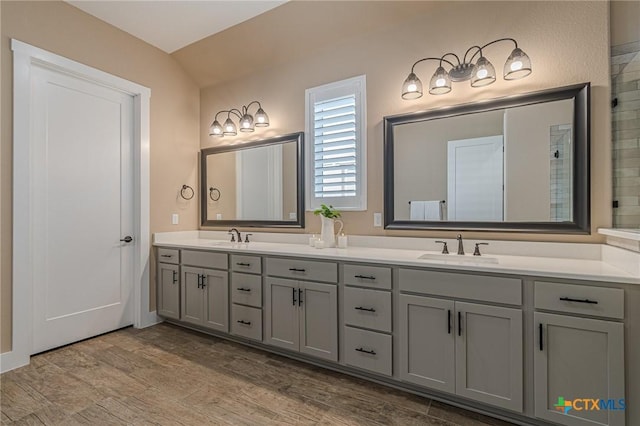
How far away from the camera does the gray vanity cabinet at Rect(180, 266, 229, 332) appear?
2961 millimetres

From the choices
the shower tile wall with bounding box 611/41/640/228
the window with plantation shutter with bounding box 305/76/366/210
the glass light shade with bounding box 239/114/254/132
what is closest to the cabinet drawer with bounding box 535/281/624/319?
the shower tile wall with bounding box 611/41/640/228

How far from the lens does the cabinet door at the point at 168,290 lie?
10.9ft

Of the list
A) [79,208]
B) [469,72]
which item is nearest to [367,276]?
[469,72]

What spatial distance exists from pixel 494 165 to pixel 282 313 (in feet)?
6.38

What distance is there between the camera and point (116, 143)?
3.29 m

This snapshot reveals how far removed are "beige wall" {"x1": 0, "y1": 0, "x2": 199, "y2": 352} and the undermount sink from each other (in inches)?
111

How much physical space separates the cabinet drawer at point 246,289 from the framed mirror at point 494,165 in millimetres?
1232

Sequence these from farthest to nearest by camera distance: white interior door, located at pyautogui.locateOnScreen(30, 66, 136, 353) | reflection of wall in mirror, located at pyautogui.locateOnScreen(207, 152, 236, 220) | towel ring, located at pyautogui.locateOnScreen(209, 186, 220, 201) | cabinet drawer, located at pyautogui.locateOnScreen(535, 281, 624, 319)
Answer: towel ring, located at pyautogui.locateOnScreen(209, 186, 220, 201) < reflection of wall in mirror, located at pyautogui.locateOnScreen(207, 152, 236, 220) < white interior door, located at pyautogui.locateOnScreen(30, 66, 136, 353) < cabinet drawer, located at pyautogui.locateOnScreen(535, 281, 624, 319)

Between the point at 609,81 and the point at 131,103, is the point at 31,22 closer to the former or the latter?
the point at 131,103

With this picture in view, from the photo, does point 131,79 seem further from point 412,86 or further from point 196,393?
point 196,393

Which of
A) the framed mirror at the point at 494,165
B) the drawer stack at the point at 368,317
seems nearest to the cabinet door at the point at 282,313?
the drawer stack at the point at 368,317

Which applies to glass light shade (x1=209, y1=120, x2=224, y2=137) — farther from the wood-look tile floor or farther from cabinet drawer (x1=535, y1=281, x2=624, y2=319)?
cabinet drawer (x1=535, y1=281, x2=624, y2=319)

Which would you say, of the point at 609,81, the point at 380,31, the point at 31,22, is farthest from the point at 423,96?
the point at 31,22

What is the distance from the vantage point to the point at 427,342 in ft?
6.66
